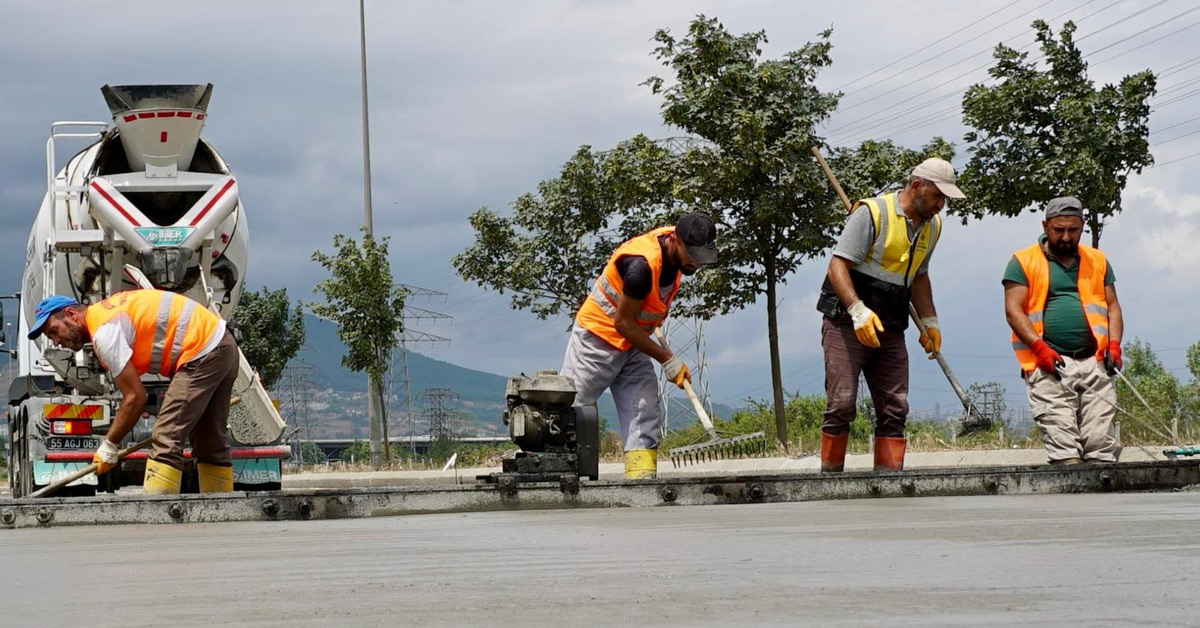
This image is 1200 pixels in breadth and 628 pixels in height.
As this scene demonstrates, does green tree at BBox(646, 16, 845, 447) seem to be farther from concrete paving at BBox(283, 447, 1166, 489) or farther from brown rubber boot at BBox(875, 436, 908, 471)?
brown rubber boot at BBox(875, 436, 908, 471)

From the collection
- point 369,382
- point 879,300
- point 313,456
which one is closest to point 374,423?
point 369,382

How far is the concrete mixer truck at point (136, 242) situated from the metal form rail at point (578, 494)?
5149 millimetres

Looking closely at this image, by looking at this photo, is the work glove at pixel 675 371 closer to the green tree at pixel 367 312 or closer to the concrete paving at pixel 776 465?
the concrete paving at pixel 776 465

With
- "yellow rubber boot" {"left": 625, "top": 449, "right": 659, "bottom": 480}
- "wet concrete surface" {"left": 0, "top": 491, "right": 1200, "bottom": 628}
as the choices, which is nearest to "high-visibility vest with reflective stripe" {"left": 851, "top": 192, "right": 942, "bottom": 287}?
"yellow rubber boot" {"left": 625, "top": 449, "right": 659, "bottom": 480}

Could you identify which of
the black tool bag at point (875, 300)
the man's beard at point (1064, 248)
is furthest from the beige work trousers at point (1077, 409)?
the black tool bag at point (875, 300)

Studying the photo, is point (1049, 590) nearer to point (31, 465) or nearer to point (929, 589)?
Answer: point (929, 589)

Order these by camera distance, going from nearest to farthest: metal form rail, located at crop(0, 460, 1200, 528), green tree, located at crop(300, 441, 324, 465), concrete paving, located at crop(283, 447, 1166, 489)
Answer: metal form rail, located at crop(0, 460, 1200, 528) → concrete paving, located at crop(283, 447, 1166, 489) → green tree, located at crop(300, 441, 324, 465)

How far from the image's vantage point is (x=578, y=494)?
8.89m

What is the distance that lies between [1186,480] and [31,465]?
8.90 metres

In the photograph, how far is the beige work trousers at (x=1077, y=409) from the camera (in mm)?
10070

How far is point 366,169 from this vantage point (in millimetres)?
38469

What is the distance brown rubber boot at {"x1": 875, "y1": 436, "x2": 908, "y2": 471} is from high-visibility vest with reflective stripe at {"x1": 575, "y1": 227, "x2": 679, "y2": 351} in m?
1.52

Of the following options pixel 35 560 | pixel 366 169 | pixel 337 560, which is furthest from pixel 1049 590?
pixel 366 169

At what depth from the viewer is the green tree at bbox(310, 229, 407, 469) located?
107ft
